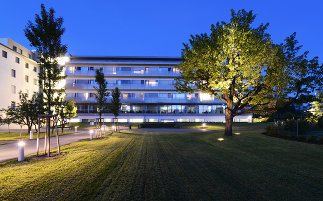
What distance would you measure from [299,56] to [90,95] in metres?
47.1

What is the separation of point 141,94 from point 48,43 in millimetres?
37816

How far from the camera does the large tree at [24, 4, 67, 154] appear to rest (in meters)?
9.98

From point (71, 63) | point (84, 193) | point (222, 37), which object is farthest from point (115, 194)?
point (71, 63)

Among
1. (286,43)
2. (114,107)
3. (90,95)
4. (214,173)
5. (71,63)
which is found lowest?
(214,173)

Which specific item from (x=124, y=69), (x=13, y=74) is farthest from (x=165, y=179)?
(x=124, y=69)

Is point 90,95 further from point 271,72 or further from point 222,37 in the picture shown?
point 271,72

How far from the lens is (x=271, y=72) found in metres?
14.4

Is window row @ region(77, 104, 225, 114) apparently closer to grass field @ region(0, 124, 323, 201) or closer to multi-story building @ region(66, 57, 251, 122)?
multi-story building @ region(66, 57, 251, 122)

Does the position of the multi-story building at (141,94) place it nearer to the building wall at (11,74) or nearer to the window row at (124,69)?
the window row at (124,69)

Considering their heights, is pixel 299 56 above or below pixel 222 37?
below

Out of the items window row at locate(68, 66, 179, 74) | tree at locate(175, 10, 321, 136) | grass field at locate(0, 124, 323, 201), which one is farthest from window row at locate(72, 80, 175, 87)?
grass field at locate(0, 124, 323, 201)

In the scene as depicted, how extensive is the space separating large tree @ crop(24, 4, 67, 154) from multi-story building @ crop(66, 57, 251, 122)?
36.2 m

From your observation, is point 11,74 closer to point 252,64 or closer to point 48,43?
point 48,43

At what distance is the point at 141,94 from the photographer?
4800 cm
